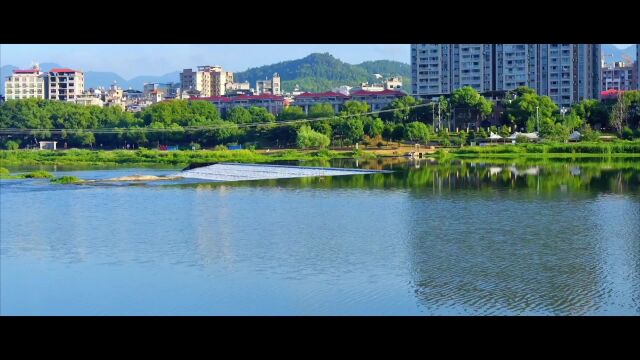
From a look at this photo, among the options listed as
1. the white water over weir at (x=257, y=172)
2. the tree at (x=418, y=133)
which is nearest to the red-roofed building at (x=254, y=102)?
the tree at (x=418, y=133)

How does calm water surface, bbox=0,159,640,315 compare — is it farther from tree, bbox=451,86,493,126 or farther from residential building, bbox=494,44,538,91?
residential building, bbox=494,44,538,91

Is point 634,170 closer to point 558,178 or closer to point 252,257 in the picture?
point 558,178

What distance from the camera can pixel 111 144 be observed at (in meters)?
22.2

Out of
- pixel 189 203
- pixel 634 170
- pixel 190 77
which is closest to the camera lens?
pixel 189 203

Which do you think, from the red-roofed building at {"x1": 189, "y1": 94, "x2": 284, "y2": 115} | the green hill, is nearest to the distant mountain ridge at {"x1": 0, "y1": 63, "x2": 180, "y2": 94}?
the green hill

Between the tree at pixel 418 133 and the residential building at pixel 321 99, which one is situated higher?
the residential building at pixel 321 99

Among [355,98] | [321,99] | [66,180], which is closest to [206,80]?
[321,99]

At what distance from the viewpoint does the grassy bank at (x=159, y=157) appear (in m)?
15.9

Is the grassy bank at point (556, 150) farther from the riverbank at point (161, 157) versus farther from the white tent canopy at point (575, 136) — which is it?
the riverbank at point (161, 157)

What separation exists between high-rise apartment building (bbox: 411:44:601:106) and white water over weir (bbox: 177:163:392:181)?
11.7 metres

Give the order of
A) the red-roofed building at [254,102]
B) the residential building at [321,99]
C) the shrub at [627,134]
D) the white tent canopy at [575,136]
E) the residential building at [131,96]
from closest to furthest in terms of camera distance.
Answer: the shrub at [627,134]
the white tent canopy at [575,136]
the residential building at [321,99]
the red-roofed building at [254,102]
the residential building at [131,96]

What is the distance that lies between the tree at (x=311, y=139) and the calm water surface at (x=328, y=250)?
27.3 ft

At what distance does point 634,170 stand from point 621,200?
12.4ft
